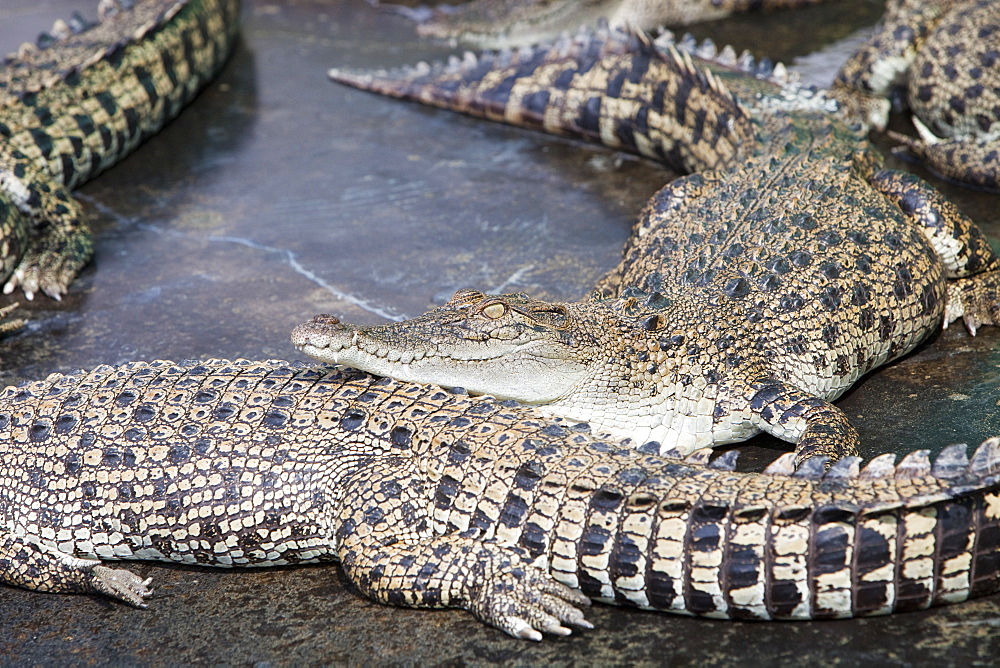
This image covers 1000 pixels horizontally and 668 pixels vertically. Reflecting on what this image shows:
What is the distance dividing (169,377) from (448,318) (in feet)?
3.15

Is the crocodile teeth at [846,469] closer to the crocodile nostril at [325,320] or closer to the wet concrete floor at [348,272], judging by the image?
the wet concrete floor at [348,272]

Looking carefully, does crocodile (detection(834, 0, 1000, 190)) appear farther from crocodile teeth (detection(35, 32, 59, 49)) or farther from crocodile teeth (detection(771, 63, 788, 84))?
crocodile teeth (detection(35, 32, 59, 49))

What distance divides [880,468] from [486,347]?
52.4 inches

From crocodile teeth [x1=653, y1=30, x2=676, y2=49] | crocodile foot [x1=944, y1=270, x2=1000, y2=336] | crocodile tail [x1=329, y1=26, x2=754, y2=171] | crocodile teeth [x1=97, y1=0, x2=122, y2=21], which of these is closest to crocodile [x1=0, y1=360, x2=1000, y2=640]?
crocodile foot [x1=944, y1=270, x2=1000, y2=336]

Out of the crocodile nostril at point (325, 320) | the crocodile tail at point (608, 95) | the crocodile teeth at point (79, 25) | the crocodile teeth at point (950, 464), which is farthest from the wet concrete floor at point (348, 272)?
the crocodile teeth at point (79, 25)

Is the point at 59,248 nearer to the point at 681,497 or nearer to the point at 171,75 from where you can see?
the point at 171,75

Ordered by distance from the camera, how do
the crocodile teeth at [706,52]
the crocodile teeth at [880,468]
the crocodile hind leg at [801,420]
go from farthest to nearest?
1. the crocodile teeth at [706,52]
2. the crocodile hind leg at [801,420]
3. the crocodile teeth at [880,468]

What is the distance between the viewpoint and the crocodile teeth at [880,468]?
106 inches

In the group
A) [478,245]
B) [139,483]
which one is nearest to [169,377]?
[139,483]

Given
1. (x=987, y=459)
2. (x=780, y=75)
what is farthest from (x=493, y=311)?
(x=780, y=75)

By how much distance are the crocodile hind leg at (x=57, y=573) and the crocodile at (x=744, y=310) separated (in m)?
0.90

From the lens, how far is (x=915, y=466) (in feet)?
8.77

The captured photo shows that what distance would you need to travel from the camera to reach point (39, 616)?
3227 mm

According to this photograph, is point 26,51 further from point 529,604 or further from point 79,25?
point 529,604
